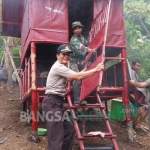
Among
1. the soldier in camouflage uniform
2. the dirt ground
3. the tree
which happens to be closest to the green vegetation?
the tree

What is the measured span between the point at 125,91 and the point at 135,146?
1.42 metres

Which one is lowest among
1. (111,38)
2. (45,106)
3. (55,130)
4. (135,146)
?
(135,146)

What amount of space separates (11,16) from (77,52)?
494cm

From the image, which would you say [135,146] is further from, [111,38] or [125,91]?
[111,38]

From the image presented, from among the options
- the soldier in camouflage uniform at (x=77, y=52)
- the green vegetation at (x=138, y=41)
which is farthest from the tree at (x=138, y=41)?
the soldier in camouflage uniform at (x=77, y=52)

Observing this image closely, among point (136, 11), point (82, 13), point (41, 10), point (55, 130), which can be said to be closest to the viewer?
point (55, 130)

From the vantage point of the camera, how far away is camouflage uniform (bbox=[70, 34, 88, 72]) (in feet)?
18.8

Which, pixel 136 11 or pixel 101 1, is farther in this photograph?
pixel 136 11

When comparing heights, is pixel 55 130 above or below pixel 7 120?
above

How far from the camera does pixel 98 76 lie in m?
4.24

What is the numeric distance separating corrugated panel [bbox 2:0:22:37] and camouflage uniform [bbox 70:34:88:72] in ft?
13.7

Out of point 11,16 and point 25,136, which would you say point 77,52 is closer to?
point 25,136

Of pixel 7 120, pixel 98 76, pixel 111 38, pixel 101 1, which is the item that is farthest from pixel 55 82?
pixel 7 120

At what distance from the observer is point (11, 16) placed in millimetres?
9680
